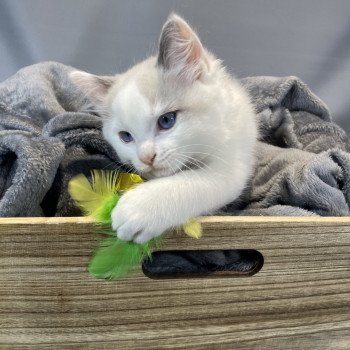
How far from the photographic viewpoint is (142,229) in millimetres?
632

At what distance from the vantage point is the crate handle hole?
737 millimetres

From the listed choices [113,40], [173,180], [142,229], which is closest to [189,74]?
[173,180]

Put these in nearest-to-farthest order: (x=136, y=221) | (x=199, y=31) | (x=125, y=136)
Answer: (x=136, y=221) < (x=125, y=136) < (x=199, y=31)

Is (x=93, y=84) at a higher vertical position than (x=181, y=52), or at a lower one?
lower

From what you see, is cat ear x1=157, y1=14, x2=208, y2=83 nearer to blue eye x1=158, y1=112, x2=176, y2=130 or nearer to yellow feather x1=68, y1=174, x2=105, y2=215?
blue eye x1=158, y1=112, x2=176, y2=130

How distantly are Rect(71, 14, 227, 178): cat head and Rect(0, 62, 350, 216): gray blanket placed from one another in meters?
0.09

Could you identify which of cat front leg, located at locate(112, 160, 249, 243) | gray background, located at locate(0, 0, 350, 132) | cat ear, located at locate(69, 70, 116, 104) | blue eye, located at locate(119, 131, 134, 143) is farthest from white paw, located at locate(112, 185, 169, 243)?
gray background, located at locate(0, 0, 350, 132)

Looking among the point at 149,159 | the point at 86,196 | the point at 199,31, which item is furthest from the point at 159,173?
the point at 199,31

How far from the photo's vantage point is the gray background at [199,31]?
138 cm

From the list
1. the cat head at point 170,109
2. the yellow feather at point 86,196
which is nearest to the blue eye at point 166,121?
the cat head at point 170,109

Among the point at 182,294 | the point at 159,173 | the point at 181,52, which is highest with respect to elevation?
the point at 181,52

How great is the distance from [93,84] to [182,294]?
19.2 inches

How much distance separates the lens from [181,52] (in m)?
0.84

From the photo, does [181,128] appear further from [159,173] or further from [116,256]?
[116,256]
